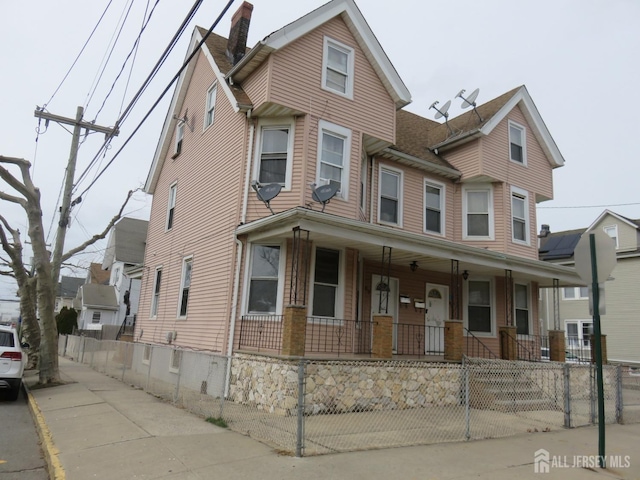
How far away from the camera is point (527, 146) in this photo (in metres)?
16.6

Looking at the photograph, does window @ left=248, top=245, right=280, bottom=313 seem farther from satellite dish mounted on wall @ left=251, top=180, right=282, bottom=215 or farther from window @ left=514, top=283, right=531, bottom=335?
window @ left=514, top=283, right=531, bottom=335

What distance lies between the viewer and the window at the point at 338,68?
12586mm

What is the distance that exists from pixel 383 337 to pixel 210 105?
8884mm

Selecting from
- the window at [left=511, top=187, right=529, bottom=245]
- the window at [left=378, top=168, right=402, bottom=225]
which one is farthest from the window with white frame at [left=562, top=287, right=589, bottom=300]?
the window at [left=378, top=168, right=402, bottom=225]

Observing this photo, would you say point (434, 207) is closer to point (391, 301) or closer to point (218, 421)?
point (391, 301)

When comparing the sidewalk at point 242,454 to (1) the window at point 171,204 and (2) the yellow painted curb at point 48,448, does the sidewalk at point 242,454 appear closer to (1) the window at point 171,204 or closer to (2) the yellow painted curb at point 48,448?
(2) the yellow painted curb at point 48,448

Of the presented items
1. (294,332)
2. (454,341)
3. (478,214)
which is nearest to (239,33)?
(478,214)

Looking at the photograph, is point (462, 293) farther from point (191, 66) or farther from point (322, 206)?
point (191, 66)

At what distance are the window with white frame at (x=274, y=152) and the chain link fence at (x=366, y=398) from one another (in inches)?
171

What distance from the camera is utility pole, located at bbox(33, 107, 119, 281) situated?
1421 cm

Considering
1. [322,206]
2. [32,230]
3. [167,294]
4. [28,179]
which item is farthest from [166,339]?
[322,206]

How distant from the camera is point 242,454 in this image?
6.00 meters

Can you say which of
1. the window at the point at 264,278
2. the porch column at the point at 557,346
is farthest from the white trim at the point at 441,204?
Result: the window at the point at 264,278

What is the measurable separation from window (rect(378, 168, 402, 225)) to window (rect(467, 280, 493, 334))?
342 cm
